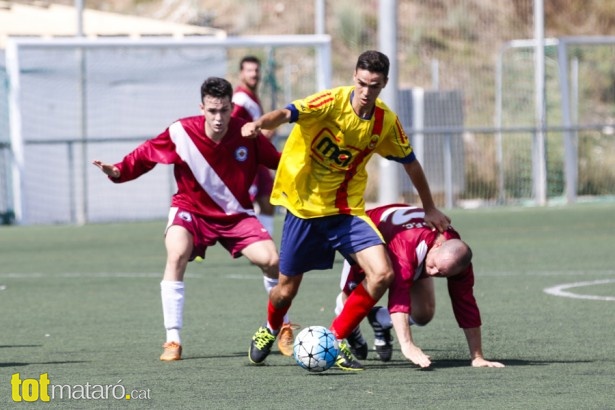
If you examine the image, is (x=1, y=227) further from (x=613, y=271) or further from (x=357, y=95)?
(x=357, y=95)

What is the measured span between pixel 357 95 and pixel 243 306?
372cm

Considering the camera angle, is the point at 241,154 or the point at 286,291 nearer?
the point at 286,291

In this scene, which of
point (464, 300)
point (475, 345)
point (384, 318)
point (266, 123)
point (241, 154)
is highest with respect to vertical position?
point (266, 123)

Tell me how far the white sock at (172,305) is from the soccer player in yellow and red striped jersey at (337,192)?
615 mm

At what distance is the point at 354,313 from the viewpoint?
7738mm

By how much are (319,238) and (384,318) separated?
65 cm

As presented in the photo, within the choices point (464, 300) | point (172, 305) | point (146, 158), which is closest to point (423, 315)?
point (464, 300)

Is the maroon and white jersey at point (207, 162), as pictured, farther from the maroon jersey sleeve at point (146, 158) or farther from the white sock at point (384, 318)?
the white sock at point (384, 318)

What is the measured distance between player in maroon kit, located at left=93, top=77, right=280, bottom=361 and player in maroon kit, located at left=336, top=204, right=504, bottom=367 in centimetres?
78

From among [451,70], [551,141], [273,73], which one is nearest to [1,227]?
[273,73]

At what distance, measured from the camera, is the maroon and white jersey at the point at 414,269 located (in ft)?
25.2

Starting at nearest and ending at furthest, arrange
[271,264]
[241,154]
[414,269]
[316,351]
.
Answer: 1. [316,351]
2. [414,269]
3. [271,264]
4. [241,154]

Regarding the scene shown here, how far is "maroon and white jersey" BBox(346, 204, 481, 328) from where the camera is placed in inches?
303

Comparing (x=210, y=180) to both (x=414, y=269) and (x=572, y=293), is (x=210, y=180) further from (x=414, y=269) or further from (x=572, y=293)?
(x=572, y=293)
